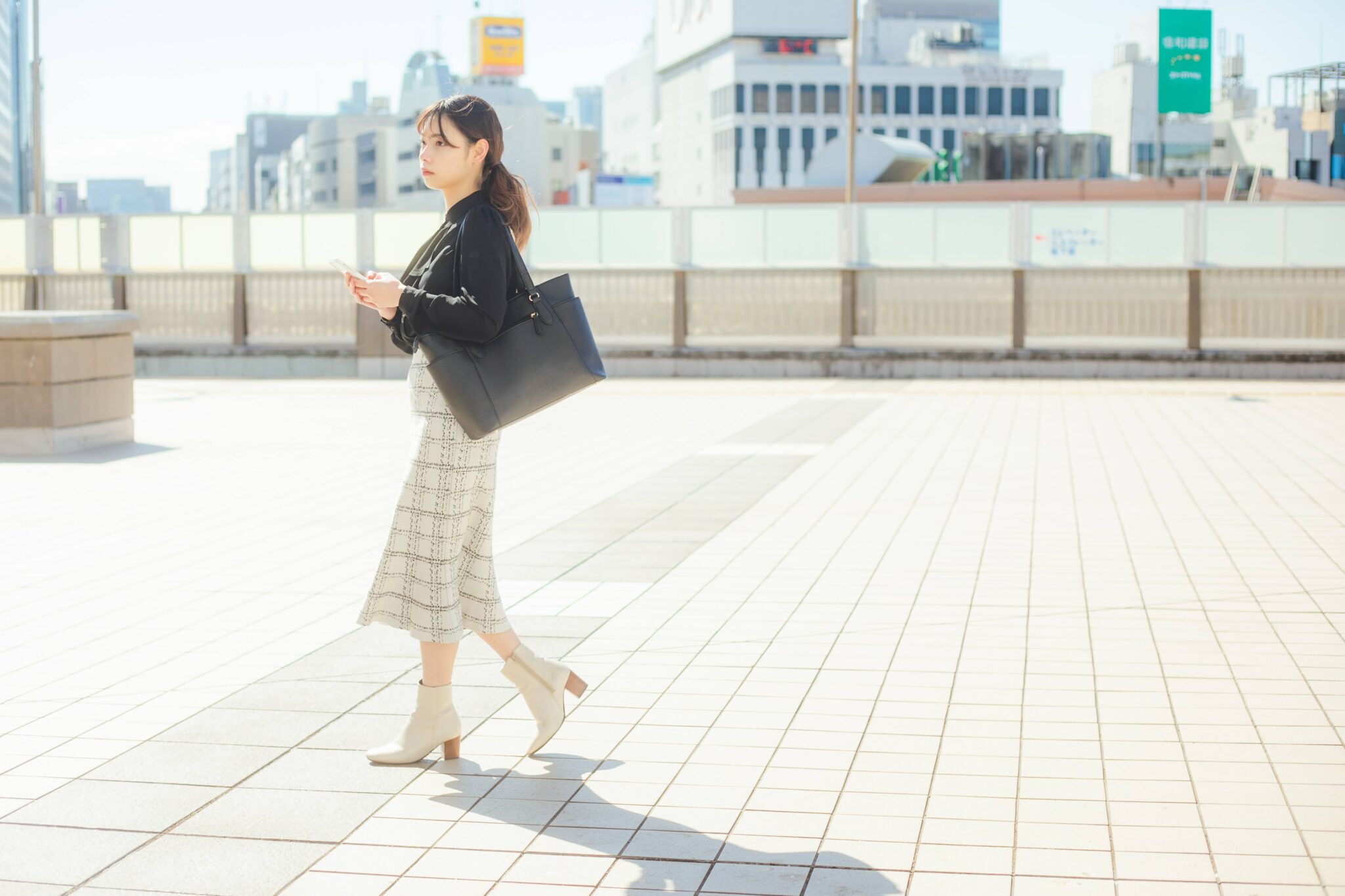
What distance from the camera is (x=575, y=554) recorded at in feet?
27.7

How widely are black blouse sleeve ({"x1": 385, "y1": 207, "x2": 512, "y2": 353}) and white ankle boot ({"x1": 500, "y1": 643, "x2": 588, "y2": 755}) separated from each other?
3.24 feet

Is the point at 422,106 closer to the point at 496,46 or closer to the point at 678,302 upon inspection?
the point at 496,46

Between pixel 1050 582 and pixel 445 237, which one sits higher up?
pixel 445 237

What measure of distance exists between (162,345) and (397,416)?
29.5ft

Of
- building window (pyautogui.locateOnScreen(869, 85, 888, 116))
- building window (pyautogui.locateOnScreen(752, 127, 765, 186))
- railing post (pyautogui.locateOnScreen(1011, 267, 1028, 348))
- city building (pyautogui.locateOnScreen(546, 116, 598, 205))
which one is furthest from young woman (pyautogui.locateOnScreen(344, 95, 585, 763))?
city building (pyautogui.locateOnScreen(546, 116, 598, 205))

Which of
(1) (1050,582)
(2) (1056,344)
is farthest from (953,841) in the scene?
(2) (1056,344)

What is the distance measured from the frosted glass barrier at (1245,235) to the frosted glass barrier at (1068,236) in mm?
1354

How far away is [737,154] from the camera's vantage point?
124 meters

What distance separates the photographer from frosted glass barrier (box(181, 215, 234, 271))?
79.2 ft

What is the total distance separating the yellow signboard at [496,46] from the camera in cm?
17088

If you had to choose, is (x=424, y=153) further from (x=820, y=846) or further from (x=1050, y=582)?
(x=1050, y=582)

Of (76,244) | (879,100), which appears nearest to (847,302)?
(76,244)

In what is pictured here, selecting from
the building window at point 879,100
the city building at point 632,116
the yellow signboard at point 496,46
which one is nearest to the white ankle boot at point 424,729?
the building window at point 879,100

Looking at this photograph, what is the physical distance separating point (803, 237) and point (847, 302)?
1.11 m
